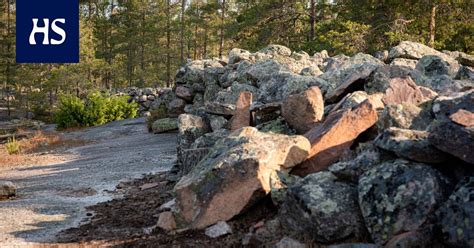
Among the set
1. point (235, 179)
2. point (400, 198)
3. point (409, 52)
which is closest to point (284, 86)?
point (409, 52)

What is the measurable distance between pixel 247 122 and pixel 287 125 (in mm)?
1573

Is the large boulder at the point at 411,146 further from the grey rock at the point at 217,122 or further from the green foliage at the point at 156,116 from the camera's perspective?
the green foliage at the point at 156,116

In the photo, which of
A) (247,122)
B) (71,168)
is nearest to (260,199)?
(247,122)

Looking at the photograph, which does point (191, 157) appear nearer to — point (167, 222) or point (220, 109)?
point (220, 109)

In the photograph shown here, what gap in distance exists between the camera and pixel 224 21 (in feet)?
195

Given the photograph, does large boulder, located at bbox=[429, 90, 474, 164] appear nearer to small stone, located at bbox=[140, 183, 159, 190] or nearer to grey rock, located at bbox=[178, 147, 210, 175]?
grey rock, located at bbox=[178, 147, 210, 175]

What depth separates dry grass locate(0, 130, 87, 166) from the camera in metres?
17.7

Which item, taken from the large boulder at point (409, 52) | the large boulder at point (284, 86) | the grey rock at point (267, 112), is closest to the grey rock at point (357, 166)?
the grey rock at point (267, 112)

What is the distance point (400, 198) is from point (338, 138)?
2302 mm

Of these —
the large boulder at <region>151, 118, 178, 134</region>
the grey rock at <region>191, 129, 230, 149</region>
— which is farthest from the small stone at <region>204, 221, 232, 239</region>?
the large boulder at <region>151, 118, 178, 134</region>

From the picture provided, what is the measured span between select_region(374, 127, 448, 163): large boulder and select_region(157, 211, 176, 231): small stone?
3.50 m

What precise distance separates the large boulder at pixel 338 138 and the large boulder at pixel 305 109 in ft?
4.32

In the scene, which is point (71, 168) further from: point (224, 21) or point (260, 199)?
point (224, 21)

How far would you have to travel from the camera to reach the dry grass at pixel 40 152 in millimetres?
17688
